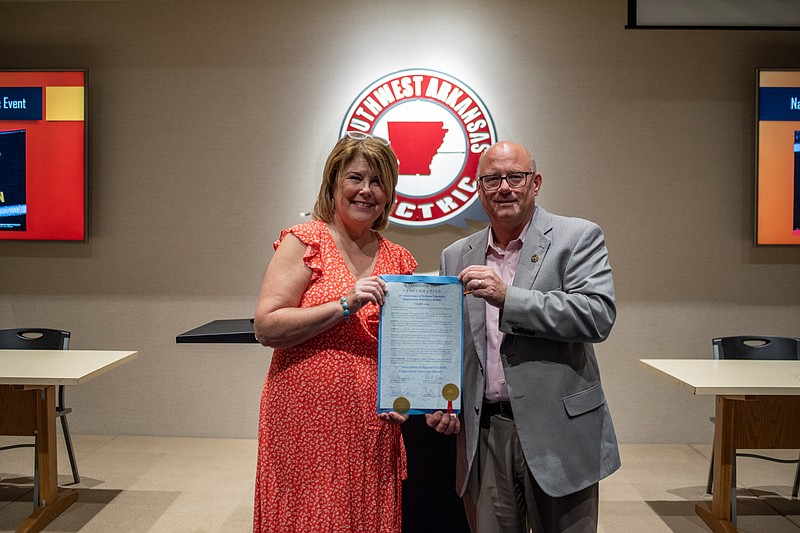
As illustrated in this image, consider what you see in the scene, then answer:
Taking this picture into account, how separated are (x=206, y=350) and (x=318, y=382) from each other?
340cm

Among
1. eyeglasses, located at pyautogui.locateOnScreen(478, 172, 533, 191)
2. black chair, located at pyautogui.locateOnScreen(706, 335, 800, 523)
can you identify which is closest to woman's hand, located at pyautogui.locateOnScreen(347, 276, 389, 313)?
eyeglasses, located at pyautogui.locateOnScreen(478, 172, 533, 191)

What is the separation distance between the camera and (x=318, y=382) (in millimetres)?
2043

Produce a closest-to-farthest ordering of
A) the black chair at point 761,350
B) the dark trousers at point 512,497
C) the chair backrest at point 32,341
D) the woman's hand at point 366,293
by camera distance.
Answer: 1. the woman's hand at point 366,293
2. the dark trousers at point 512,497
3. the black chair at point 761,350
4. the chair backrest at point 32,341

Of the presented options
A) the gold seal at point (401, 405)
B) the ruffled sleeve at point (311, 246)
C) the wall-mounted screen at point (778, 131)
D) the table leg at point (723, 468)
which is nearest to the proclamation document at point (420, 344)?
the gold seal at point (401, 405)

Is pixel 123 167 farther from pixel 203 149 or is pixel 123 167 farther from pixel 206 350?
pixel 206 350

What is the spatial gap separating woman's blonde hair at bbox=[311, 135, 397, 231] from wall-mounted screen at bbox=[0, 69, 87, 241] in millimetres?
3506

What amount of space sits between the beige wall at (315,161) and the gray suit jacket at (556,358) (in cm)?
304

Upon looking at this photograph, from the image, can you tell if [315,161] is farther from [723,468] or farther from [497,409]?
[497,409]

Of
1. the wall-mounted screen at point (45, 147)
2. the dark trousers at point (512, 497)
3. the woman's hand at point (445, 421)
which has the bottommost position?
the dark trousers at point (512, 497)

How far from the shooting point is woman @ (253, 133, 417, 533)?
2.04 meters

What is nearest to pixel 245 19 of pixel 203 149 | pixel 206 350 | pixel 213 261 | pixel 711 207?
pixel 203 149

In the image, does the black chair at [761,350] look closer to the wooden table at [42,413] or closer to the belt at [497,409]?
the belt at [497,409]

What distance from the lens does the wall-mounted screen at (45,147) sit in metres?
5.01

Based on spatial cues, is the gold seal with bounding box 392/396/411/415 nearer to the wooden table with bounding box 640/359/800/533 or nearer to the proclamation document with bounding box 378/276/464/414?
the proclamation document with bounding box 378/276/464/414
